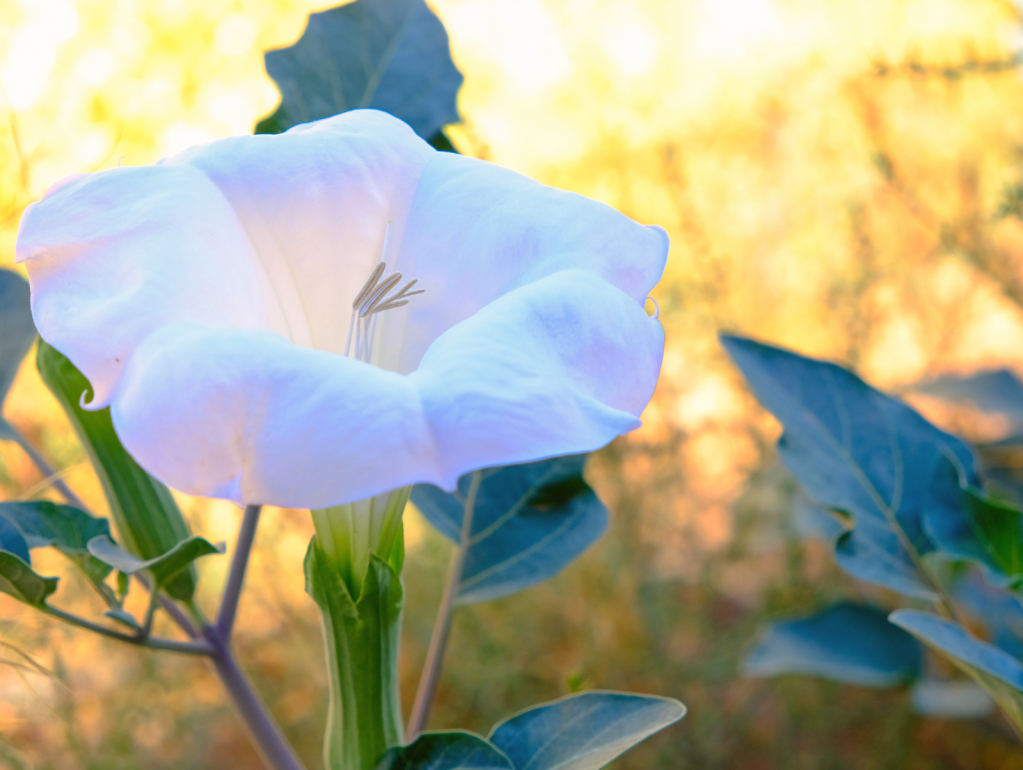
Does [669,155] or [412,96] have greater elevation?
[412,96]

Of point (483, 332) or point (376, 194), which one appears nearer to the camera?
point (483, 332)

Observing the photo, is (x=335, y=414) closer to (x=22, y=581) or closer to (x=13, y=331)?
(x=22, y=581)

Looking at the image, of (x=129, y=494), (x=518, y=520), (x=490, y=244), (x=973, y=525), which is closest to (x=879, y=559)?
(x=973, y=525)

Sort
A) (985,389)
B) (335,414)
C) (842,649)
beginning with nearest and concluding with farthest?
(335,414)
(842,649)
(985,389)

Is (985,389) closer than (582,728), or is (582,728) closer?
(582,728)

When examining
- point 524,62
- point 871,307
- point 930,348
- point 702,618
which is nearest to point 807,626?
point 702,618

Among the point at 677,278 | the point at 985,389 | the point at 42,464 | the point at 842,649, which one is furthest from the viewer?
the point at 677,278

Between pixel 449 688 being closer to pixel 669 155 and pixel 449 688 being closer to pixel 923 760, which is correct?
pixel 923 760
